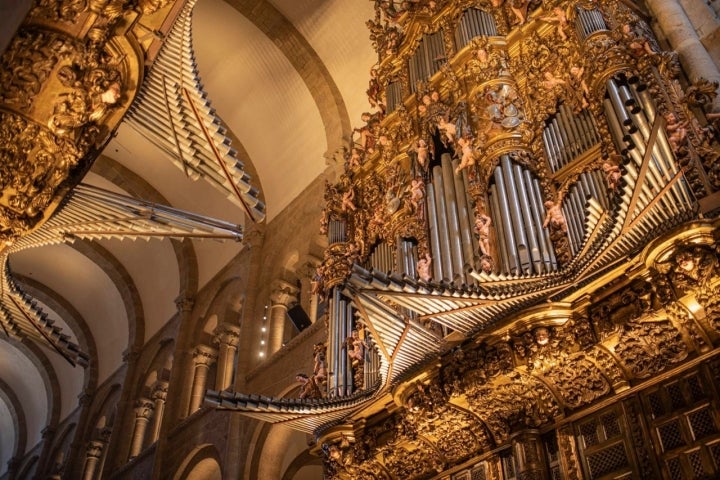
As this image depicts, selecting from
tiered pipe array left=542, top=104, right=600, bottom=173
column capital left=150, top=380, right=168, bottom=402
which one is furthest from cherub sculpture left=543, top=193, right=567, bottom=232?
column capital left=150, top=380, right=168, bottom=402

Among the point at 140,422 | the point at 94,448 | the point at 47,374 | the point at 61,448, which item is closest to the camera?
the point at 140,422

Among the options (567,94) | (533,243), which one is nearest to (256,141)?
(567,94)

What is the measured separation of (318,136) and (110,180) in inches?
284

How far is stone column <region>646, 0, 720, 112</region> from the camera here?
24.8 ft

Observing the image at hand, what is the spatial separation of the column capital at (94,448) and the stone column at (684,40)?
20.8 metres

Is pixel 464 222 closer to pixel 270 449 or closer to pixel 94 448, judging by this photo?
pixel 270 449

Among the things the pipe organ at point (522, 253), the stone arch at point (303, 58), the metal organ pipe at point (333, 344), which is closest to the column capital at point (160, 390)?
the stone arch at point (303, 58)

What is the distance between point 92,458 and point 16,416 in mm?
12040

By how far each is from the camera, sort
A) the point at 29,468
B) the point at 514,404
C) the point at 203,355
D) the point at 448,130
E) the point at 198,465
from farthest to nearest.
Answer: the point at 29,468
the point at 203,355
the point at 198,465
the point at 448,130
the point at 514,404

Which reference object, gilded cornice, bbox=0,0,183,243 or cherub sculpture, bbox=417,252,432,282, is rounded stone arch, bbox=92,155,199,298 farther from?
gilded cornice, bbox=0,0,183,243

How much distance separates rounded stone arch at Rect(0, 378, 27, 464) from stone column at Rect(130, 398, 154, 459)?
13.3 m

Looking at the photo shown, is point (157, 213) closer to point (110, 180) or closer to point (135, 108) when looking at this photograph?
point (135, 108)

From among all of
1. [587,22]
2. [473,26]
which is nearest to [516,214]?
[587,22]

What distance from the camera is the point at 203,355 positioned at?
17688 millimetres
